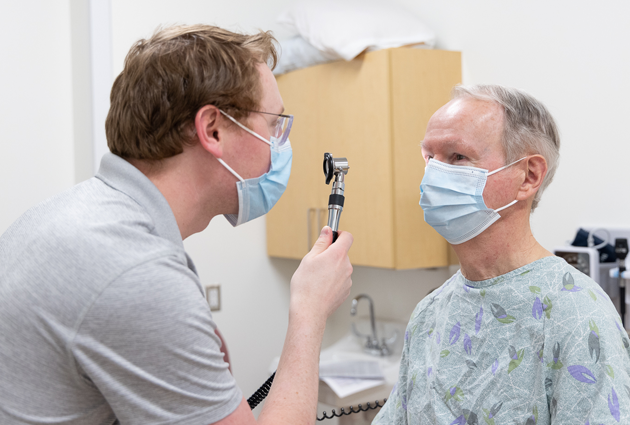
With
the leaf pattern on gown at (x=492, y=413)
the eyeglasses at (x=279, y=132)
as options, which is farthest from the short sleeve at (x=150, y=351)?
the leaf pattern on gown at (x=492, y=413)

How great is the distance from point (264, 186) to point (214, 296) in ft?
7.02

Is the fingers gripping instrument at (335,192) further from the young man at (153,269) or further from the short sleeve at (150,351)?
the short sleeve at (150,351)

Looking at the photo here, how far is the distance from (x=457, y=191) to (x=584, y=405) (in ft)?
1.71

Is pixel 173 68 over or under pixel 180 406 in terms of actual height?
over

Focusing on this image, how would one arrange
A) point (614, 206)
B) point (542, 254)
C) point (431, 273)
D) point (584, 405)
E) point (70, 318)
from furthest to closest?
point (431, 273) < point (614, 206) < point (542, 254) < point (584, 405) < point (70, 318)

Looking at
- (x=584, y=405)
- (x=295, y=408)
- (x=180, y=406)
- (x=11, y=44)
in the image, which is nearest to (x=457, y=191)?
(x=584, y=405)

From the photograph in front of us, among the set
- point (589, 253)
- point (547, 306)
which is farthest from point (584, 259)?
point (547, 306)

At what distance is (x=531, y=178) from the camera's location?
1312 mm

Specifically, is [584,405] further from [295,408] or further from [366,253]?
[366,253]

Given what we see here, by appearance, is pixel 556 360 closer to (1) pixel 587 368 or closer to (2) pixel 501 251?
(1) pixel 587 368

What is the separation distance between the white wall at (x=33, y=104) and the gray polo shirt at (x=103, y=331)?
6.77ft

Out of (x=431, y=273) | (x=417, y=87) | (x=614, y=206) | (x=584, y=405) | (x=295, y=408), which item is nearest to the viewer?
(x=295, y=408)

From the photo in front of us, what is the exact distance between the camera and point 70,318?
0.76 metres

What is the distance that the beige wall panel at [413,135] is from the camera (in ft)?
8.38
